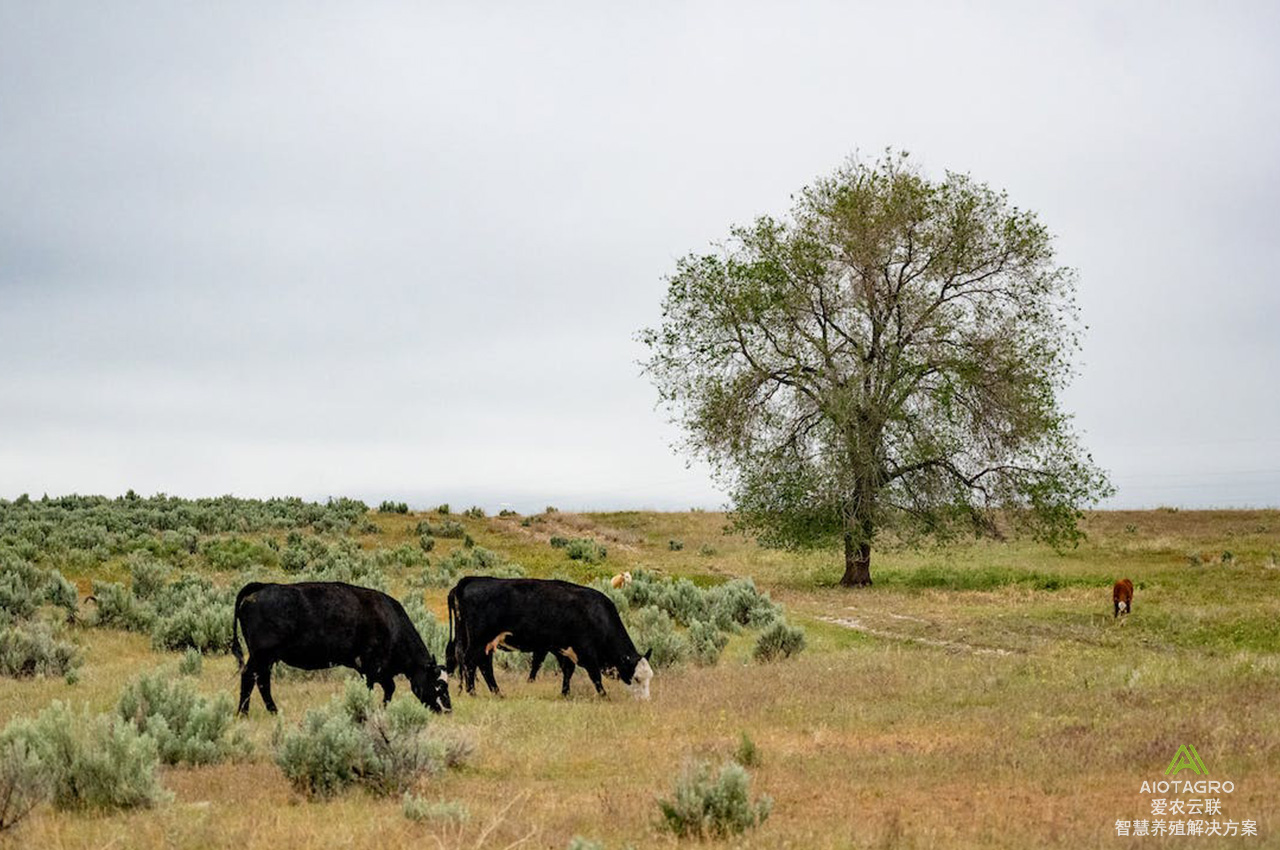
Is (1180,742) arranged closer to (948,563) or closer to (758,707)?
(758,707)

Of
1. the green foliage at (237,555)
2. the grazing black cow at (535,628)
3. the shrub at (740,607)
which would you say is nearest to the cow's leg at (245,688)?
the grazing black cow at (535,628)

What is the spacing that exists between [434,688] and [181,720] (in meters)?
3.00

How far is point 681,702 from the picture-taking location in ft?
44.6

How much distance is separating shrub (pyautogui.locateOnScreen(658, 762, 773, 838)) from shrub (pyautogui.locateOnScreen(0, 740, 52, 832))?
178 inches

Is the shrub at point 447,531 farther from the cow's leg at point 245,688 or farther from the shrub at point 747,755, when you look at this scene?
the shrub at point 747,755

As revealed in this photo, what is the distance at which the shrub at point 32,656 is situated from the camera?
1648 centimetres

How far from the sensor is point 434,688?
42.1ft

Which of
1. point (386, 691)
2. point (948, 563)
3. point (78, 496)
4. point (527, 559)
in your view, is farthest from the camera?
point (78, 496)

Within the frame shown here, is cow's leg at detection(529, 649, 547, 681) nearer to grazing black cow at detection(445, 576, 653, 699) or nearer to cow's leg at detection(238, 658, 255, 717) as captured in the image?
grazing black cow at detection(445, 576, 653, 699)

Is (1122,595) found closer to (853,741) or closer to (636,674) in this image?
(636,674)

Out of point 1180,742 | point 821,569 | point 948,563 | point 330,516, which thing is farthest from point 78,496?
point 1180,742

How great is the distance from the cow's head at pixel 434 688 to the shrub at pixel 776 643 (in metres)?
Answer: 7.31

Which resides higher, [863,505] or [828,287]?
[828,287]

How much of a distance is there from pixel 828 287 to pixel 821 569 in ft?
35.1
